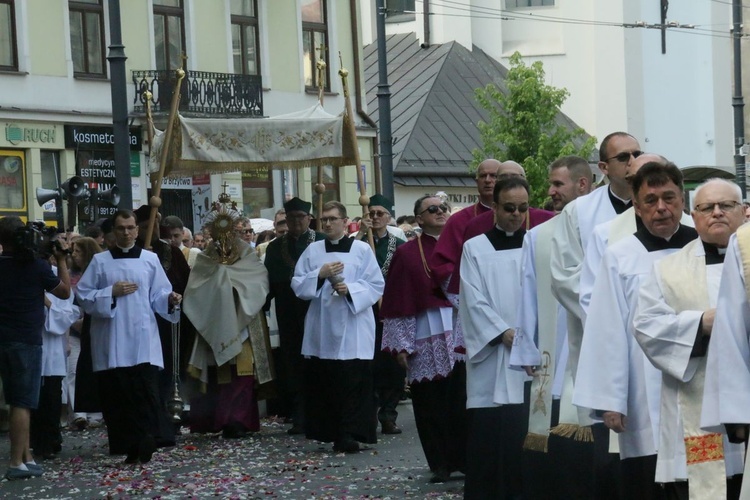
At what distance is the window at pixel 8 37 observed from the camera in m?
28.9

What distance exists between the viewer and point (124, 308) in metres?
13.8

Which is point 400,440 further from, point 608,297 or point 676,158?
point 676,158

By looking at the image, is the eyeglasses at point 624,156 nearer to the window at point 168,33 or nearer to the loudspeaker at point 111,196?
the loudspeaker at point 111,196

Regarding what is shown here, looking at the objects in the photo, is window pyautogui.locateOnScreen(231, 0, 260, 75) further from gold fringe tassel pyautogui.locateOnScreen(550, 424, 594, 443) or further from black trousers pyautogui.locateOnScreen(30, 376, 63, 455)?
gold fringe tassel pyautogui.locateOnScreen(550, 424, 594, 443)

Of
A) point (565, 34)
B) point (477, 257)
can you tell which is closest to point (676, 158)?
point (565, 34)

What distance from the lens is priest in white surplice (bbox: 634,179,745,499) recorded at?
6676 mm

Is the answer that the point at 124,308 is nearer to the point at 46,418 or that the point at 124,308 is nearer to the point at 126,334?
the point at 126,334

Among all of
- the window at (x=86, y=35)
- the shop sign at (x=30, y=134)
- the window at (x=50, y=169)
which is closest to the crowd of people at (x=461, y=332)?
the shop sign at (x=30, y=134)

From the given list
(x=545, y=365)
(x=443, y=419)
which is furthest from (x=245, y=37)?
(x=545, y=365)

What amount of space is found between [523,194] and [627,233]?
8.14ft

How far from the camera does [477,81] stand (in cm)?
4994

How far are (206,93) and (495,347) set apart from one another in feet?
75.6

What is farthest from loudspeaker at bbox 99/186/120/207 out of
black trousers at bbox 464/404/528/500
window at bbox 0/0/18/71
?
black trousers at bbox 464/404/528/500

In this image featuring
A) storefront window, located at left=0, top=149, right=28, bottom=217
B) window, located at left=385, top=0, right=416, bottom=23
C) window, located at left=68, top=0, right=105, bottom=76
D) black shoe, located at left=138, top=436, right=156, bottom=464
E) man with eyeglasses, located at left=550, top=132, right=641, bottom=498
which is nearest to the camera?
man with eyeglasses, located at left=550, top=132, right=641, bottom=498
